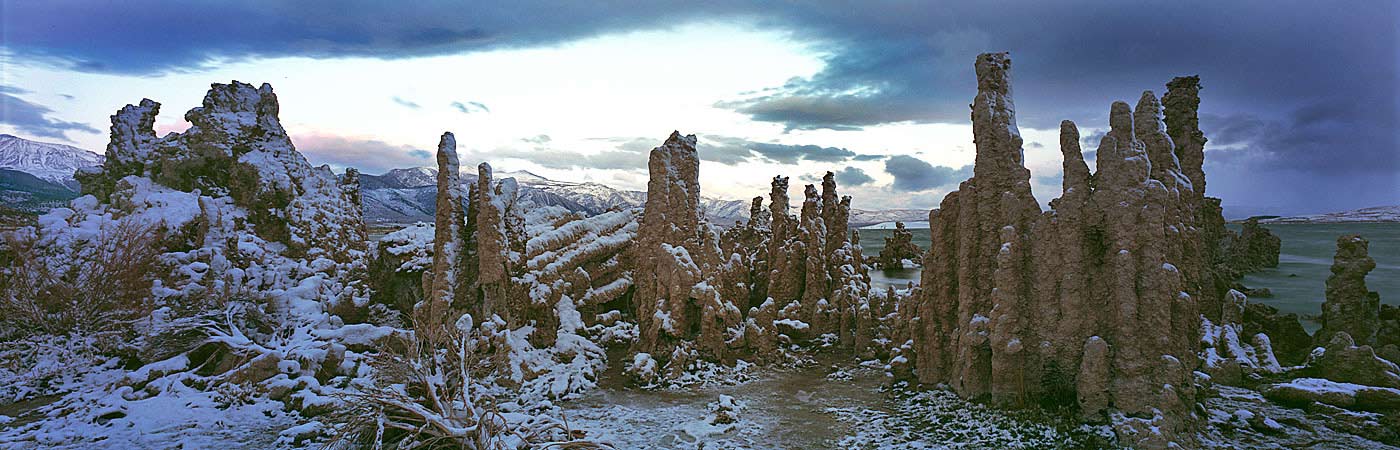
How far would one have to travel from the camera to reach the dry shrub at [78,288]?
20.8m

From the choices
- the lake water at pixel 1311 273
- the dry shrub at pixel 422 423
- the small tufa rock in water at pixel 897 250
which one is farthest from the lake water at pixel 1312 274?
the dry shrub at pixel 422 423

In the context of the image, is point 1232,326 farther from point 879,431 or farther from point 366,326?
point 366,326

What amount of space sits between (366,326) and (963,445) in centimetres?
2032

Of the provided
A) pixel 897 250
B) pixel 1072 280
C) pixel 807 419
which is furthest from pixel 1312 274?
pixel 807 419

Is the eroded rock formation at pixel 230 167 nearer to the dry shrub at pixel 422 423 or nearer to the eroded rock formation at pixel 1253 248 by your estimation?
the dry shrub at pixel 422 423

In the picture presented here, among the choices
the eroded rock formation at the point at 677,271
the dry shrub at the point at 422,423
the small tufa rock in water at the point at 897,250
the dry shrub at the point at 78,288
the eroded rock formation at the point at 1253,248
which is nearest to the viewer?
the dry shrub at the point at 422,423

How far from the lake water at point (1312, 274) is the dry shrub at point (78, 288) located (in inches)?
1769

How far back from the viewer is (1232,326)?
22.0 meters

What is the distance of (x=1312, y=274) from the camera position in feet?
138

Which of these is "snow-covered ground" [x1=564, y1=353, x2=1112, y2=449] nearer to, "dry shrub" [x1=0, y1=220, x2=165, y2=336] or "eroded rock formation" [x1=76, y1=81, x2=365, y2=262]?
"dry shrub" [x1=0, y1=220, x2=165, y2=336]

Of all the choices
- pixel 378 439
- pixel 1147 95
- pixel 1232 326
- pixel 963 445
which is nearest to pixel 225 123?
pixel 378 439

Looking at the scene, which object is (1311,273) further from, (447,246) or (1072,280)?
(447,246)

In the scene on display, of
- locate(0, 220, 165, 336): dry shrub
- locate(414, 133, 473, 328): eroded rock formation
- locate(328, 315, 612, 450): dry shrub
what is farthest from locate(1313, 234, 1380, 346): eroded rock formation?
locate(0, 220, 165, 336): dry shrub

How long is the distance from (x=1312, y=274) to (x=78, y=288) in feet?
207
